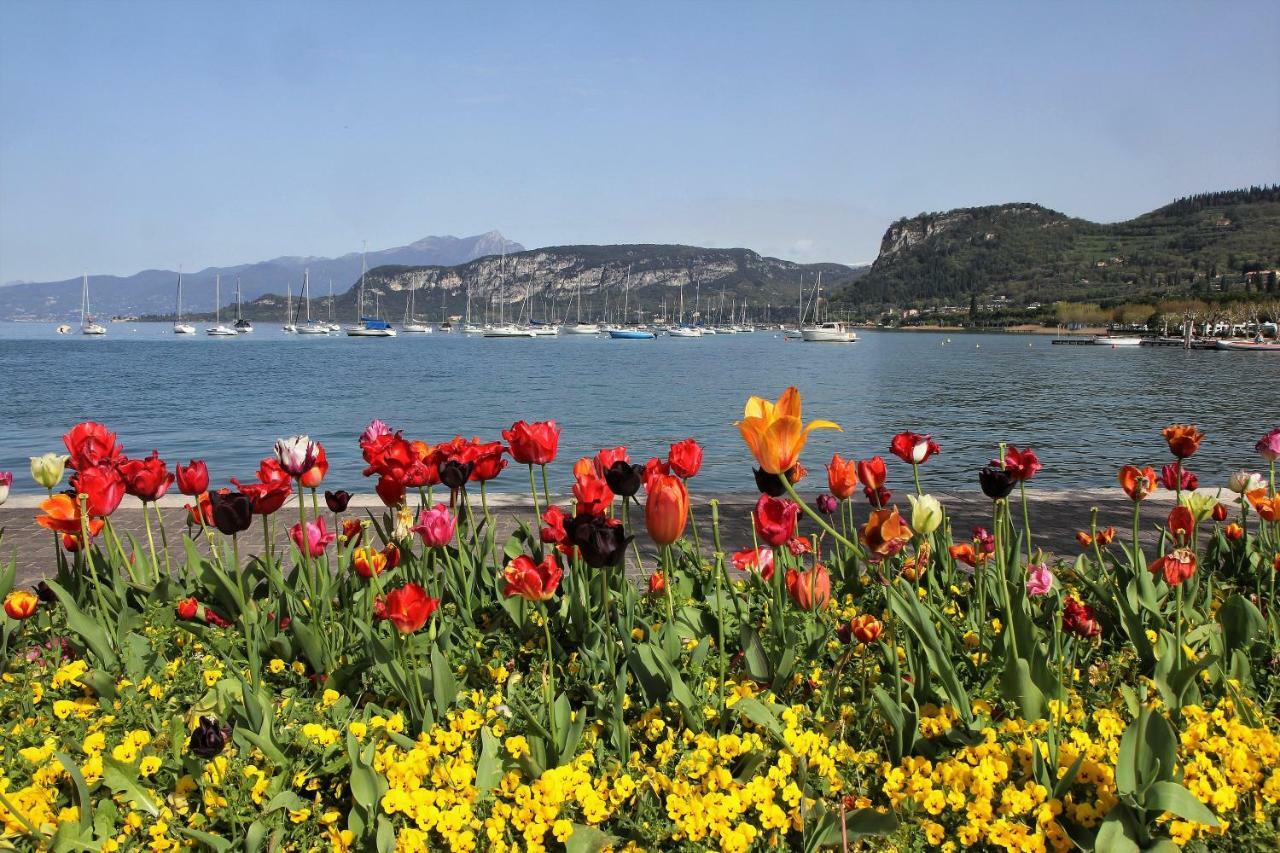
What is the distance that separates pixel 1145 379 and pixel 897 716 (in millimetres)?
48445

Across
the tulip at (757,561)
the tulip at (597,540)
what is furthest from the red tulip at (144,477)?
the tulip at (757,561)

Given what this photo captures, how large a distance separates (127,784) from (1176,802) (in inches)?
113

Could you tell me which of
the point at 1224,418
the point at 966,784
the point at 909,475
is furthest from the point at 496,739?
the point at 1224,418

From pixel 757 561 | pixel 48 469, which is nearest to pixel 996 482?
pixel 757 561

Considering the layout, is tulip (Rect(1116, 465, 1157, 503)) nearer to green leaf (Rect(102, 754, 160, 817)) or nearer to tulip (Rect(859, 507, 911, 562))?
tulip (Rect(859, 507, 911, 562))

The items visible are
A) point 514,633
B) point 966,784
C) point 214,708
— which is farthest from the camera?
point 514,633

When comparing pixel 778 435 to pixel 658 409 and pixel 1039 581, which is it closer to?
pixel 1039 581

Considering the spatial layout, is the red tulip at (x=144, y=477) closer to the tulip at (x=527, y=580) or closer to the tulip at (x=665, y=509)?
the tulip at (x=527, y=580)

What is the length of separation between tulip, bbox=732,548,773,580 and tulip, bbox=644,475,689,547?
91 cm

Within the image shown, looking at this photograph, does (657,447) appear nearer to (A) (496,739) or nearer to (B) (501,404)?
(B) (501,404)

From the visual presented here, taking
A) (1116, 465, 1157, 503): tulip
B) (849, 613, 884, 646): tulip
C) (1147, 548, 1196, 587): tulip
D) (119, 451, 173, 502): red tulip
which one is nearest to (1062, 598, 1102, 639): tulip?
(1147, 548, 1196, 587): tulip

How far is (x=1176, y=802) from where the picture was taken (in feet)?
7.36

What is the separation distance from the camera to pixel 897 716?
106 inches

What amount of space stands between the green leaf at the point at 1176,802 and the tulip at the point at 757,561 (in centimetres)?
150
